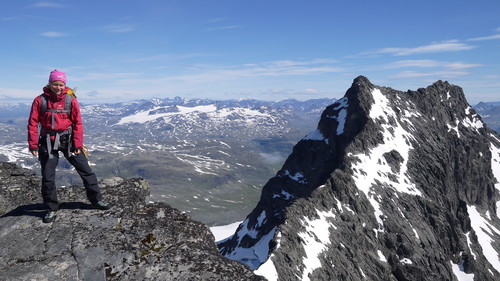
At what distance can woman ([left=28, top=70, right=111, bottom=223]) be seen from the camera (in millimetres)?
13430

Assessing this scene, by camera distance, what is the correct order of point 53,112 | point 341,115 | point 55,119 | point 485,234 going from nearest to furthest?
point 53,112, point 55,119, point 485,234, point 341,115

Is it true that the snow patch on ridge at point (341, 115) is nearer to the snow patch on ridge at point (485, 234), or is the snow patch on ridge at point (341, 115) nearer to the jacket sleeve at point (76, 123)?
the snow patch on ridge at point (485, 234)

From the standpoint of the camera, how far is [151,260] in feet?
37.2

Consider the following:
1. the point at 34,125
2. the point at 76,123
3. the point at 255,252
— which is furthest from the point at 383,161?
the point at 34,125

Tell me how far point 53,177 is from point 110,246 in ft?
15.9

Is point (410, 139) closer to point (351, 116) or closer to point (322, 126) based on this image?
point (351, 116)

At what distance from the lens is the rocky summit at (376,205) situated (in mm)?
83812

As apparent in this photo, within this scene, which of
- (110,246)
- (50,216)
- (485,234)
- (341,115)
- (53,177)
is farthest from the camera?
(341,115)

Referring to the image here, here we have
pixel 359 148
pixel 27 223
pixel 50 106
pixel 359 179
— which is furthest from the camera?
pixel 359 148

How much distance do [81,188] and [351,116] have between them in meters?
140

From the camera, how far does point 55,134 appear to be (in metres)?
13.9

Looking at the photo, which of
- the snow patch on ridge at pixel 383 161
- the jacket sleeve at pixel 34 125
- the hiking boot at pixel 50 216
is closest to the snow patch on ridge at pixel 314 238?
the snow patch on ridge at pixel 383 161

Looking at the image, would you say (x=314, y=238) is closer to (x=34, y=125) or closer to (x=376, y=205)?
(x=376, y=205)

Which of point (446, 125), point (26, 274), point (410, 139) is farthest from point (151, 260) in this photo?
point (446, 125)
